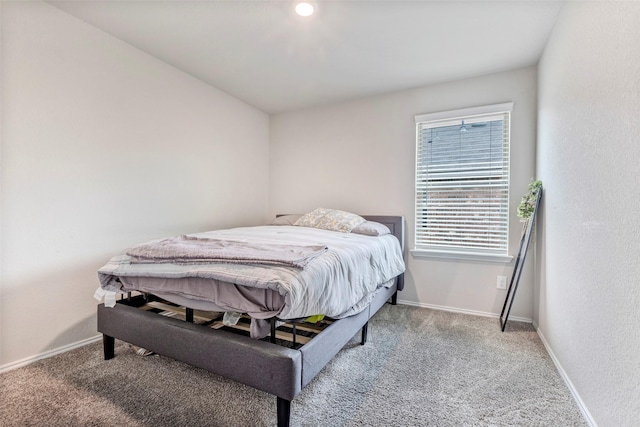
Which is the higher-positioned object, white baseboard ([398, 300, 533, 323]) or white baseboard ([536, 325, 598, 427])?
white baseboard ([536, 325, 598, 427])

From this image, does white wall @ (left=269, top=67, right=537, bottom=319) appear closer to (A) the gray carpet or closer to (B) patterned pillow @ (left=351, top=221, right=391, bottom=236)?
(B) patterned pillow @ (left=351, top=221, right=391, bottom=236)

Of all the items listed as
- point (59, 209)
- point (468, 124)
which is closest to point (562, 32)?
point (468, 124)

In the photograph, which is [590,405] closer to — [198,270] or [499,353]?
[499,353]

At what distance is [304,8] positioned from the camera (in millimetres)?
1870

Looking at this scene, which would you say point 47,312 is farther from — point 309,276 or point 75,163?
point 309,276

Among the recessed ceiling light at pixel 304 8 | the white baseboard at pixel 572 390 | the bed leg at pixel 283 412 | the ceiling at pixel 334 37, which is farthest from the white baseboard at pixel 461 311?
the recessed ceiling light at pixel 304 8

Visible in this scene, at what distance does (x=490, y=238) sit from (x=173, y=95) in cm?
336

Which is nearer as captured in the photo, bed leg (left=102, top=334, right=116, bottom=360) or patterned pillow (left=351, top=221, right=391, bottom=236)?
bed leg (left=102, top=334, right=116, bottom=360)

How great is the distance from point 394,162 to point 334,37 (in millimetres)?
1438

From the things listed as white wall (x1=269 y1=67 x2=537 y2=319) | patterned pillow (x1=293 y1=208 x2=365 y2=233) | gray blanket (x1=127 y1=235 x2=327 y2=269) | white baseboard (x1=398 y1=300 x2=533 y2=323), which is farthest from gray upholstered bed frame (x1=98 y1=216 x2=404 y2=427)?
white wall (x1=269 y1=67 x2=537 y2=319)

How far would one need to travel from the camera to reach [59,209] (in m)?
1.96

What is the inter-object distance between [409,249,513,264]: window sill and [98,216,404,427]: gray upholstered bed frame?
1.38m

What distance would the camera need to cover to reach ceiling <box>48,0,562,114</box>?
189cm

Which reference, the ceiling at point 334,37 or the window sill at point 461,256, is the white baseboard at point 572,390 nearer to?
the window sill at point 461,256
